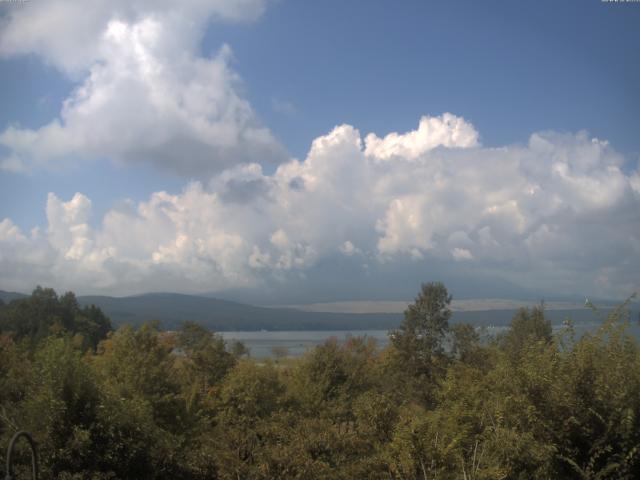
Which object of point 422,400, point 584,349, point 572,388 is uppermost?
point 584,349

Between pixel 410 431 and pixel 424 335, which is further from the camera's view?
pixel 424 335

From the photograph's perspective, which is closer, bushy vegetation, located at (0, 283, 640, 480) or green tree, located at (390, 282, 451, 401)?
bushy vegetation, located at (0, 283, 640, 480)

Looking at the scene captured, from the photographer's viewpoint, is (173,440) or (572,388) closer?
(572,388)

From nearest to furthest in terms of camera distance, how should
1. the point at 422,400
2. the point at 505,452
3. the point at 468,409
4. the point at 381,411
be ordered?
1. the point at 505,452
2. the point at 381,411
3. the point at 468,409
4. the point at 422,400

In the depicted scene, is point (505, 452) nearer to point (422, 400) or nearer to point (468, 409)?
point (468, 409)

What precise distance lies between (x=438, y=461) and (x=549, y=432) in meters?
2.47

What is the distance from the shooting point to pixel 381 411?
15.1 m

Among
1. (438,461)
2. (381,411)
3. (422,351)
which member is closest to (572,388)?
Result: (438,461)

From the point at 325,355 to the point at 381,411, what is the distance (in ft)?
49.9

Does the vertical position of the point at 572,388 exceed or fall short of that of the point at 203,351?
it exceeds it

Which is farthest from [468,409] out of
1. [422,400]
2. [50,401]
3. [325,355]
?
[422,400]

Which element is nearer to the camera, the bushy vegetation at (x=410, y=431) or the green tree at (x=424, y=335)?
the bushy vegetation at (x=410, y=431)

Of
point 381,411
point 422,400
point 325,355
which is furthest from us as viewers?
point 422,400

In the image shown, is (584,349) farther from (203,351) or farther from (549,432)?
(203,351)
